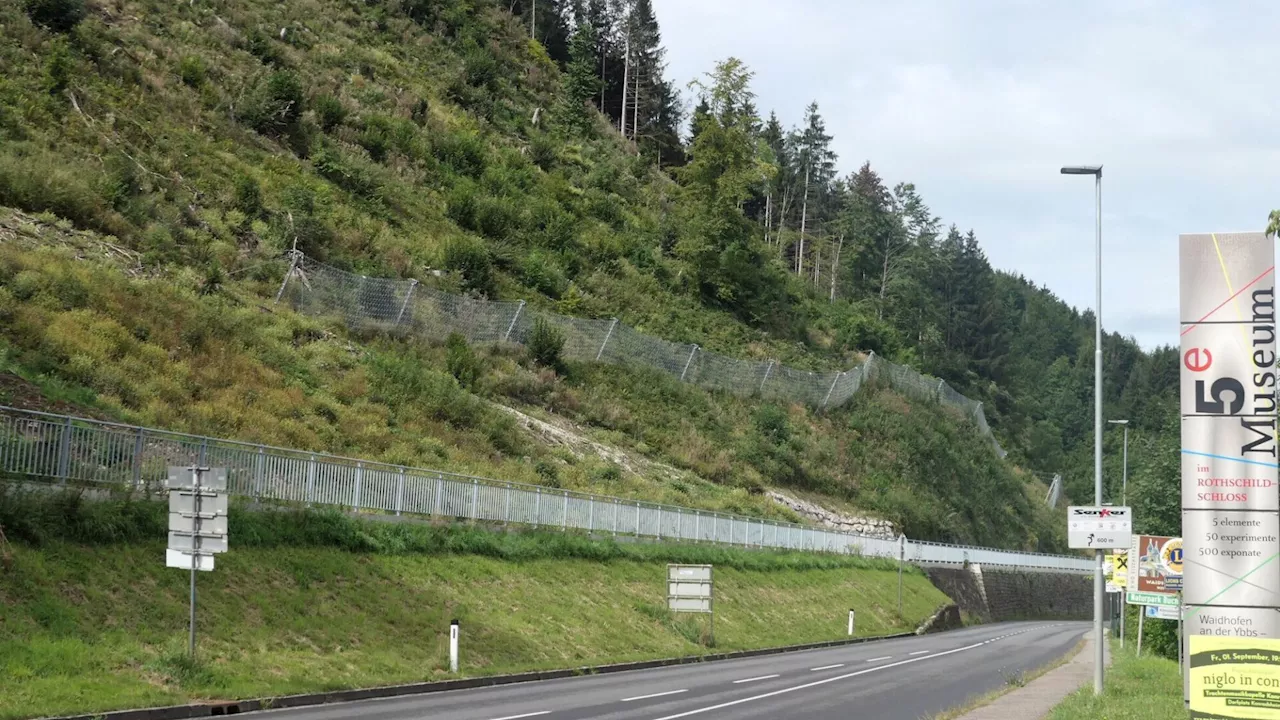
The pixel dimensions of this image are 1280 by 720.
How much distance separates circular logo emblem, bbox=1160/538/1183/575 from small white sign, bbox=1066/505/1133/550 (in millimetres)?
8672

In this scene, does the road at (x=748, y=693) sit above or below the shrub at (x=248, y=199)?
below

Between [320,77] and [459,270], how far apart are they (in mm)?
21006

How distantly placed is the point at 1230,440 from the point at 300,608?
1510 cm

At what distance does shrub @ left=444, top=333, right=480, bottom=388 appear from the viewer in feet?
155

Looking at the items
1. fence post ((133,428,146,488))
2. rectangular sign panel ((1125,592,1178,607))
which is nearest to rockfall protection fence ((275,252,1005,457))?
fence post ((133,428,146,488))

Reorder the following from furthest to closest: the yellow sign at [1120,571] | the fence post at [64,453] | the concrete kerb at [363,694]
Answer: the yellow sign at [1120,571] < the fence post at [64,453] < the concrete kerb at [363,694]

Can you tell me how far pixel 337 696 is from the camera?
19516 millimetres

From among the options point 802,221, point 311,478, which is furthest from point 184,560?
point 802,221

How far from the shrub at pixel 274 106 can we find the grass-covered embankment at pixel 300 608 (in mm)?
31234

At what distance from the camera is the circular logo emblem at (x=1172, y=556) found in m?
29.5

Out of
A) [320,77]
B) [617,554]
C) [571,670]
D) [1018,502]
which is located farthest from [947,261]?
[571,670]

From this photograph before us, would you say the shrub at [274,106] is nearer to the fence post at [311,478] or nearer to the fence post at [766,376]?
the fence post at [766,376]

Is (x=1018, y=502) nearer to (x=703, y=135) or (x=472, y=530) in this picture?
(x=703, y=135)

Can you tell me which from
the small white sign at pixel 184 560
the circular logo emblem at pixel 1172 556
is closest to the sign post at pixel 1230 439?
the small white sign at pixel 184 560
